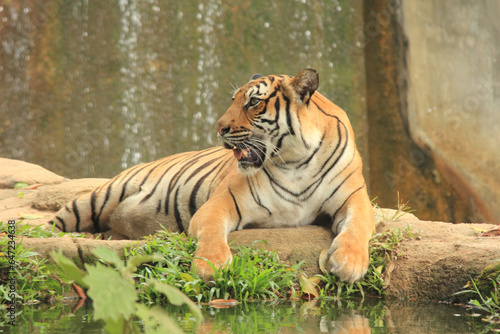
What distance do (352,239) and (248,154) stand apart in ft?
3.01

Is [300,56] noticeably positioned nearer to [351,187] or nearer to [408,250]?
[351,187]

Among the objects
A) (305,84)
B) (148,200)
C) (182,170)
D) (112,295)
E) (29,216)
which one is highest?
(305,84)

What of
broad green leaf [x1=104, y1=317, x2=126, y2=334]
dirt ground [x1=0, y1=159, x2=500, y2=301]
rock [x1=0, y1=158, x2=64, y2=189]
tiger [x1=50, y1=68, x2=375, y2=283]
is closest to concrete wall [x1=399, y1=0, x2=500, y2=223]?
dirt ground [x1=0, y1=159, x2=500, y2=301]

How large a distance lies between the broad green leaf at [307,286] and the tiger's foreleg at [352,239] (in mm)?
→ 135

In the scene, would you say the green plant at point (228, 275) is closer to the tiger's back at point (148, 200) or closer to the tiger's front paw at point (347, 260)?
the tiger's front paw at point (347, 260)

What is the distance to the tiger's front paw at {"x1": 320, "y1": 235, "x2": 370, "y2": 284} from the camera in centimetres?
314

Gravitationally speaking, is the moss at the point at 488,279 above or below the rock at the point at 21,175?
above

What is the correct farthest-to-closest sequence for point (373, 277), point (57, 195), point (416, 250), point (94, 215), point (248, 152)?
point (57, 195)
point (94, 215)
point (248, 152)
point (416, 250)
point (373, 277)

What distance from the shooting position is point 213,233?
Answer: 3.38 metres

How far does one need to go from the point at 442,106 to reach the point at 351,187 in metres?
4.23

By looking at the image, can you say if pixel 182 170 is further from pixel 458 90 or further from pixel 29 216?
pixel 458 90

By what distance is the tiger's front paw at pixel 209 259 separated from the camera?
2.99m

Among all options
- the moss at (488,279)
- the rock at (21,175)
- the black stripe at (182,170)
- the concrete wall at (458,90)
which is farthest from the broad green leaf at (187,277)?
the concrete wall at (458,90)

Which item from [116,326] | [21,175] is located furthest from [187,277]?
[21,175]
